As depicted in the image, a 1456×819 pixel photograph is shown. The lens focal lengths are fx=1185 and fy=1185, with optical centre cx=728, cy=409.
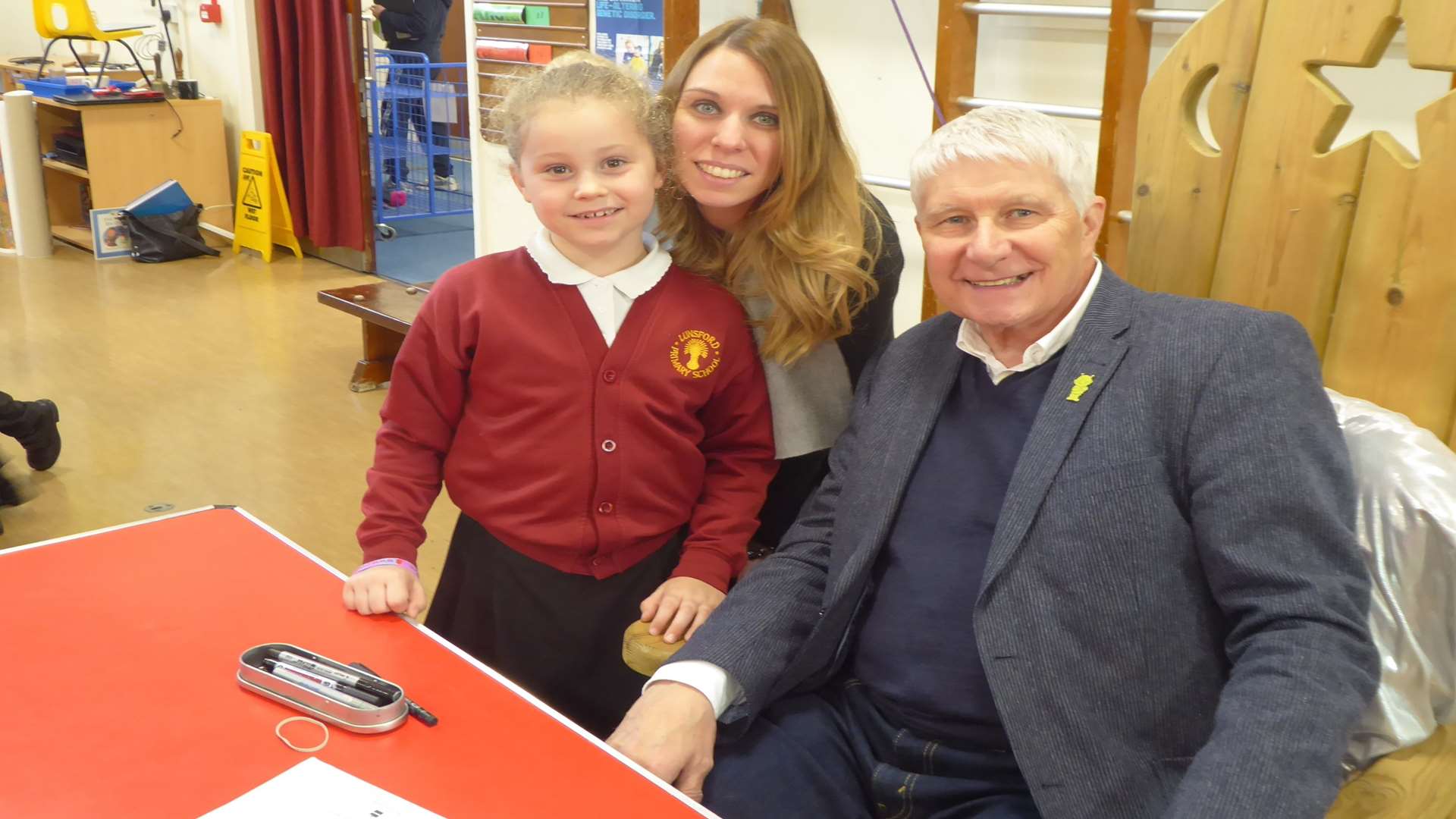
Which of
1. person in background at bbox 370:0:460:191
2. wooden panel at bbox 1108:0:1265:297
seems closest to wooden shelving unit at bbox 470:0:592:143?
person in background at bbox 370:0:460:191

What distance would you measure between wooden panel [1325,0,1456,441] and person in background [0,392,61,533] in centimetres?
332

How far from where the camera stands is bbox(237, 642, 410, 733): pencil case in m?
1.06

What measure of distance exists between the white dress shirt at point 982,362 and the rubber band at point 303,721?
16.8 inches

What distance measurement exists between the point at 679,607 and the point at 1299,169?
961mm

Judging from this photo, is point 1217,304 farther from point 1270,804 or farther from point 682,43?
point 682,43

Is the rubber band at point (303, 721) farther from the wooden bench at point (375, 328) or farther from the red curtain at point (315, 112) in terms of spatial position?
the red curtain at point (315, 112)

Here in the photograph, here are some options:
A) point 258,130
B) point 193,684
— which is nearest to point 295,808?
point 193,684

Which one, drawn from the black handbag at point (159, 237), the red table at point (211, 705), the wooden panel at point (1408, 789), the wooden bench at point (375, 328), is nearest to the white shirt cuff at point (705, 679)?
the red table at point (211, 705)

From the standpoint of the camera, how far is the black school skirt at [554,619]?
67.7 inches

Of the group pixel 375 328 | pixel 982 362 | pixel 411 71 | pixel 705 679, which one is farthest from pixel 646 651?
pixel 411 71

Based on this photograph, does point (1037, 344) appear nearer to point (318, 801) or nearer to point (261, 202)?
point (318, 801)

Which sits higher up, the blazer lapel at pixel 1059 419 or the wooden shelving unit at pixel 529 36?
the wooden shelving unit at pixel 529 36

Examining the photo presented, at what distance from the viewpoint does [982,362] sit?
1.50 meters

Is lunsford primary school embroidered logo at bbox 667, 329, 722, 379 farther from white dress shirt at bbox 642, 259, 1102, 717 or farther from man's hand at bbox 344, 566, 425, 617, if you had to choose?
man's hand at bbox 344, 566, 425, 617
